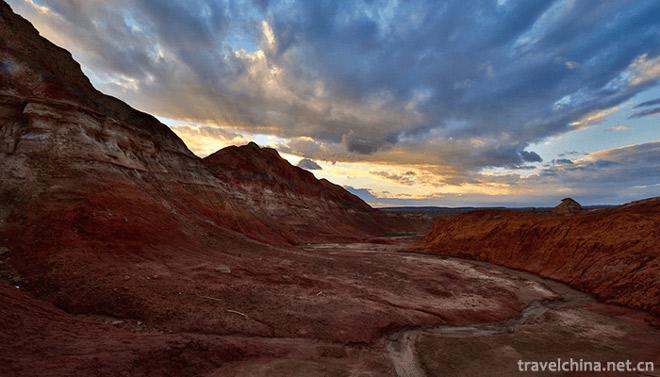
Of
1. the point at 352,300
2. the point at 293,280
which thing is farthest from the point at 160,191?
the point at 352,300

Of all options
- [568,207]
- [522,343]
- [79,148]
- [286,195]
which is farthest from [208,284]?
[568,207]

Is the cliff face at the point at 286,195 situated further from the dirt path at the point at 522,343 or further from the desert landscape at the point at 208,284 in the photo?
the dirt path at the point at 522,343

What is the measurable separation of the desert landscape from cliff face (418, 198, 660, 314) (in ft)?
0.39

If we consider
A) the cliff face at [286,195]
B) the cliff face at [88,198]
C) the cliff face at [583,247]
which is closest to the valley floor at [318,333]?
the cliff face at [88,198]

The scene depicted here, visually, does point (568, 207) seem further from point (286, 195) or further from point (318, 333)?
point (318, 333)

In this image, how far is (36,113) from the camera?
18125 mm

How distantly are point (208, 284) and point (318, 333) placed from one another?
534 centimetres

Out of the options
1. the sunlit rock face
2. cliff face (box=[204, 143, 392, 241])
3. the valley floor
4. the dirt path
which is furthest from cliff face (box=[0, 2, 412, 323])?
cliff face (box=[204, 143, 392, 241])

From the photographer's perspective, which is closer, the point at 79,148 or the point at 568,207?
the point at 79,148

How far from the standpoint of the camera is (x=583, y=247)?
22.6 meters

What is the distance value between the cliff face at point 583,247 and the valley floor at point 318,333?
7.50ft

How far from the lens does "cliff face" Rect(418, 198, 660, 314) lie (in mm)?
16125

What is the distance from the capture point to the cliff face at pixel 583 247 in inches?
635

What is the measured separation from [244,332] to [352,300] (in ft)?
15.9
